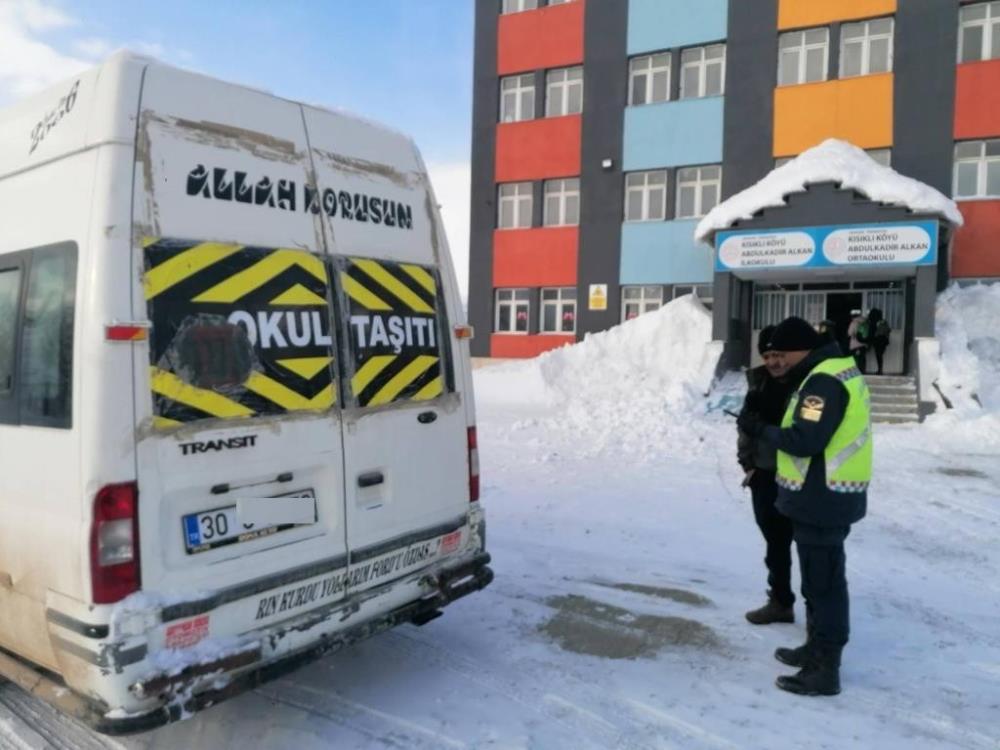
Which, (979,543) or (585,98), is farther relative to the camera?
(585,98)

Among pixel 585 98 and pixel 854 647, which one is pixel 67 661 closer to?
pixel 854 647

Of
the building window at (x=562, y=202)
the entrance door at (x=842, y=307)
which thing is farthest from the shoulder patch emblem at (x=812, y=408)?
the building window at (x=562, y=202)

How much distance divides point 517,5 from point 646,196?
8.00 m

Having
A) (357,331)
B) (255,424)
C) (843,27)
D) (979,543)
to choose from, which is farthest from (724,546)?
(843,27)

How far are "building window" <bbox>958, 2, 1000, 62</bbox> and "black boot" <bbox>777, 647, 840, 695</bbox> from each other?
2134 centimetres

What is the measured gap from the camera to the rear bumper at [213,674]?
9.04 feet

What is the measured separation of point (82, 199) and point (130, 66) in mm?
555

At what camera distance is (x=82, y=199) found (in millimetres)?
2893

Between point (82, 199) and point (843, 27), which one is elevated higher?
point (843, 27)

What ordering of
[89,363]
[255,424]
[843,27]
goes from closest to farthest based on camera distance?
[89,363] → [255,424] → [843,27]

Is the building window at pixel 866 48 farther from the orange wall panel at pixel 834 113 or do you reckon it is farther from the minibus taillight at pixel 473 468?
the minibus taillight at pixel 473 468

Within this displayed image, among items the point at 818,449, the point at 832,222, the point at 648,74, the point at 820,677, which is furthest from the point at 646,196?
the point at 820,677

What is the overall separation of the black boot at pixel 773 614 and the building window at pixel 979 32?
20661 millimetres

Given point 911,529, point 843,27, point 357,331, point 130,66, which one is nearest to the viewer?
point 130,66
